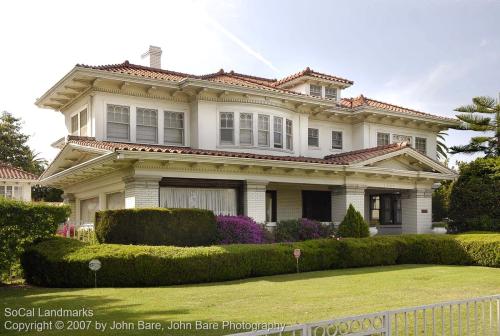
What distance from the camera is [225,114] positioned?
2231 centimetres

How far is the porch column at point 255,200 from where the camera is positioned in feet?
66.6

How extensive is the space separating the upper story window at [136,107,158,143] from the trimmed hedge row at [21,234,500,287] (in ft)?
23.9

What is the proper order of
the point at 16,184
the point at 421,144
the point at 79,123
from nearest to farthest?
the point at 79,123 < the point at 421,144 < the point at 16,184

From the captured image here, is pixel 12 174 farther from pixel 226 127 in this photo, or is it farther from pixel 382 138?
pixel 382 138

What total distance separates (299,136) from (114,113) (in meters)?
8.44

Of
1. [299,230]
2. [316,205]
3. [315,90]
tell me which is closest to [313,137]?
[315,90]

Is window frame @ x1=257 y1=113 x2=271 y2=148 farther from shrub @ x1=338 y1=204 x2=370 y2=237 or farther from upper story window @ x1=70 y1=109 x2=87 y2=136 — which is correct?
upper story window @ x1=70 y1=109 x2=87 y2=136

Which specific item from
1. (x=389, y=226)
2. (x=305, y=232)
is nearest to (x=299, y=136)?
(x=305, y=232)

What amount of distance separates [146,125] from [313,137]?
8.65m

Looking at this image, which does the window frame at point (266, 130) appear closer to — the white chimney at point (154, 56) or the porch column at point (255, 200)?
the porch column at point (255, 200)

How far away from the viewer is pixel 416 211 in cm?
2548

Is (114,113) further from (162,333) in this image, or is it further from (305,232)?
(162,333)

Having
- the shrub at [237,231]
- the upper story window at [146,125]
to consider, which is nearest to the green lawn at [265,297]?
the shrub at [237,231]

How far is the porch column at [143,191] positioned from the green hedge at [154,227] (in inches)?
52.9
